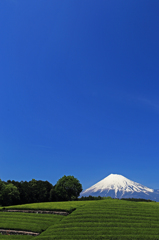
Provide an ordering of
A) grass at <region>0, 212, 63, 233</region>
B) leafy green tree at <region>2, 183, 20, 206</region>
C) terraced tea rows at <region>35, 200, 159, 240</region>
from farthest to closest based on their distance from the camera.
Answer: leafy green tree at <region>2, 183, 20, 206</region>
grass at <region>0, 212, 63, 233</region>
terraced tea rows at <region>35, 200, 159, 240</region>

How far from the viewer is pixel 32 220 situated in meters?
26.8

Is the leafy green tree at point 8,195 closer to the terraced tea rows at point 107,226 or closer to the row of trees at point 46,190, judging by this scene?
the row of trees at point 46,190

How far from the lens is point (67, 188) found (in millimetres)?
66875

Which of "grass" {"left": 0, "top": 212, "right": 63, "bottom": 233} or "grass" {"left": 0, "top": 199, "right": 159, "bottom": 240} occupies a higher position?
"grass" {"left": 0, "top": 199, "right": 159, "bottom": 240}

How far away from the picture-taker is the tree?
66.0 metres

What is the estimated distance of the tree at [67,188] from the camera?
6600 cm

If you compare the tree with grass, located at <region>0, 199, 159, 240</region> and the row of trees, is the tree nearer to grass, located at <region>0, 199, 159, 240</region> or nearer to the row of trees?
the row of trees

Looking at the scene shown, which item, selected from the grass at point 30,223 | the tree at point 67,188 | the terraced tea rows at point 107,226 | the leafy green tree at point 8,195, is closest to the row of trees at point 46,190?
the tree at point 67,188

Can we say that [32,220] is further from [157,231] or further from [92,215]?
[157,231]

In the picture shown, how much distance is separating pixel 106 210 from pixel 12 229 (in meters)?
15.8

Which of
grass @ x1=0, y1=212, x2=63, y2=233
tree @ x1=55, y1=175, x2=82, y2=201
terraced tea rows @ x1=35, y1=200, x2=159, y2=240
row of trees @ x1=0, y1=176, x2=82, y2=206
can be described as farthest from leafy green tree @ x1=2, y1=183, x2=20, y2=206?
terraced tea rows @ x1=35, y1=200, x2=159, y2=240

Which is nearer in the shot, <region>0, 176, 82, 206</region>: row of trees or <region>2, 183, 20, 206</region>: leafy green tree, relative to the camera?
<region>2, 183, 20, 206</region>: leafy green tree

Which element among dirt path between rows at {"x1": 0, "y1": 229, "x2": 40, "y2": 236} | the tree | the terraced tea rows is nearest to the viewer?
the terraced tea rows

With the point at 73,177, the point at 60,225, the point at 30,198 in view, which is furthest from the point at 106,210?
the point at 30,198
